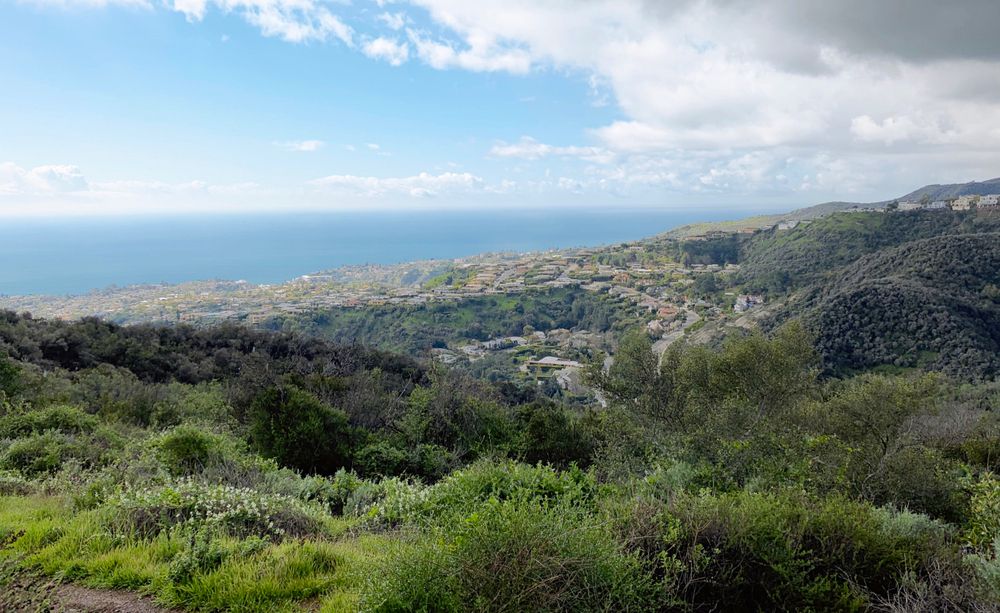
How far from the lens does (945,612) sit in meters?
2.78

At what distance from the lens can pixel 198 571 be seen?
3.36 metres

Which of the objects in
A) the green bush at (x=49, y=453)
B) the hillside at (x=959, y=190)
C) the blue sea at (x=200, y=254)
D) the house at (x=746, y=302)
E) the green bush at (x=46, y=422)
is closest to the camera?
the green bush at (x=49, y=453)

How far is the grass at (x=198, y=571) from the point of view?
3162 millimetres

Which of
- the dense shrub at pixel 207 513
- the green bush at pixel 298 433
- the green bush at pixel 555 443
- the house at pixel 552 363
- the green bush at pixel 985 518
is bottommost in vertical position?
the house at pixel 552 363

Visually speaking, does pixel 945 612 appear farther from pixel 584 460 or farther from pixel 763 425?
pixel 584 460

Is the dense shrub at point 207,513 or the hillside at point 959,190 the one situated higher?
the hillside at point 959,190

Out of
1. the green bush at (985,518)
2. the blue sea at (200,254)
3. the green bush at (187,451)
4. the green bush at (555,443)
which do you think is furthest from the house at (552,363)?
the blue sea at (200,254)

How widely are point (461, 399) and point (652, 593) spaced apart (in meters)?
12.5

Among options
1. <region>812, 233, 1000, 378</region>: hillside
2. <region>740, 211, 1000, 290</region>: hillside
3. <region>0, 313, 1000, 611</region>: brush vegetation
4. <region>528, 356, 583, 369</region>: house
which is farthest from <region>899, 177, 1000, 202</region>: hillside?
<region>0, 313, 1000, 611</region>: brush vegetation

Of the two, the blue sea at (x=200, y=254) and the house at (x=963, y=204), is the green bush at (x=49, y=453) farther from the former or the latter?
the blue sea at (x=200, y=254)

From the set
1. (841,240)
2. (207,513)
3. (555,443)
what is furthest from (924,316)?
(207,513)

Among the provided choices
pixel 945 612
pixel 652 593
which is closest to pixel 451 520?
pixel 652 593

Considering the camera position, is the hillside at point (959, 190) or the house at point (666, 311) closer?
the house at point (666, 311)

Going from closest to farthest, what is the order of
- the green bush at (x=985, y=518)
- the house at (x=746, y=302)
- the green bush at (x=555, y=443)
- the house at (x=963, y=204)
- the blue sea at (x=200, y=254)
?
the green bush at (x=985, y=518) → the green bush at (x=555, y=443) → the house at (x=746, y=302) → the house at (x=963, y=204) → the blue sea at (x=200, y=254)
